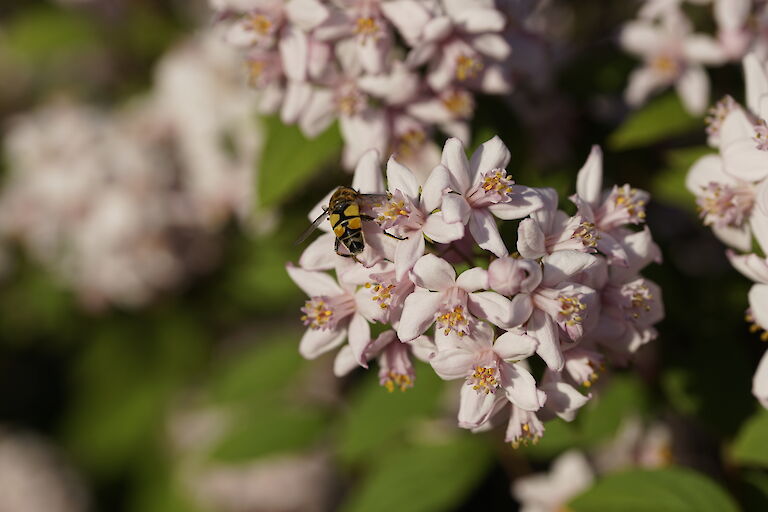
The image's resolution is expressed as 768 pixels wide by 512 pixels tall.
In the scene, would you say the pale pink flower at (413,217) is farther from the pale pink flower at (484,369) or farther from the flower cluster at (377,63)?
the flower cluster at (377,63)

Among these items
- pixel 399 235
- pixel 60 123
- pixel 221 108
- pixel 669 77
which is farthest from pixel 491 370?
pixel 60 123

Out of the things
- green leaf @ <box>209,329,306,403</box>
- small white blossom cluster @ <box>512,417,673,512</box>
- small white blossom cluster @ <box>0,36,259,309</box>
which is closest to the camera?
small white blossom cluster @ <box>512,417,673,512</box>

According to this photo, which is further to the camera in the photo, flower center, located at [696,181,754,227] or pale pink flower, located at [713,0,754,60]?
pale pink flower, located at [713,0,754,60]

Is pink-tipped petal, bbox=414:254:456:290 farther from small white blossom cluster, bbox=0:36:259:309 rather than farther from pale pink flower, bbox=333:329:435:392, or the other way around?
small white blossom cluster, bbox=0:36:259:309

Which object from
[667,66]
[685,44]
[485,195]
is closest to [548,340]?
[485,195]

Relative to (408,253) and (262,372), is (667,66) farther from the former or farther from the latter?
(262,372)

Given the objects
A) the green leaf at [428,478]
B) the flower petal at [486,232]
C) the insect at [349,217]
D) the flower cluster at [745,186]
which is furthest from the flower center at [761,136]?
the green leaf at [428,478]

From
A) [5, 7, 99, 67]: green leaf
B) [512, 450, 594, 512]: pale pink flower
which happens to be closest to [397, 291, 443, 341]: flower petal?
[512, 450, 594, 512]: pale pink flower

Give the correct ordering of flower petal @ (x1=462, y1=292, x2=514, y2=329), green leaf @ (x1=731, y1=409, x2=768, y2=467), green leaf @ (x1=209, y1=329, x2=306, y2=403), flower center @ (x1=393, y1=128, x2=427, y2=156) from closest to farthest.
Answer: flower petal @ (x1=462, y1=292, x2=514, y2=329) → green leaf @ (x1=731, y1=409, x2=768, y2=467) → flower center @ (x1=393, y1=128, x2=427, y2=156) → green leaf @ (x1=209, y1=329, x2=306, y2=403)
